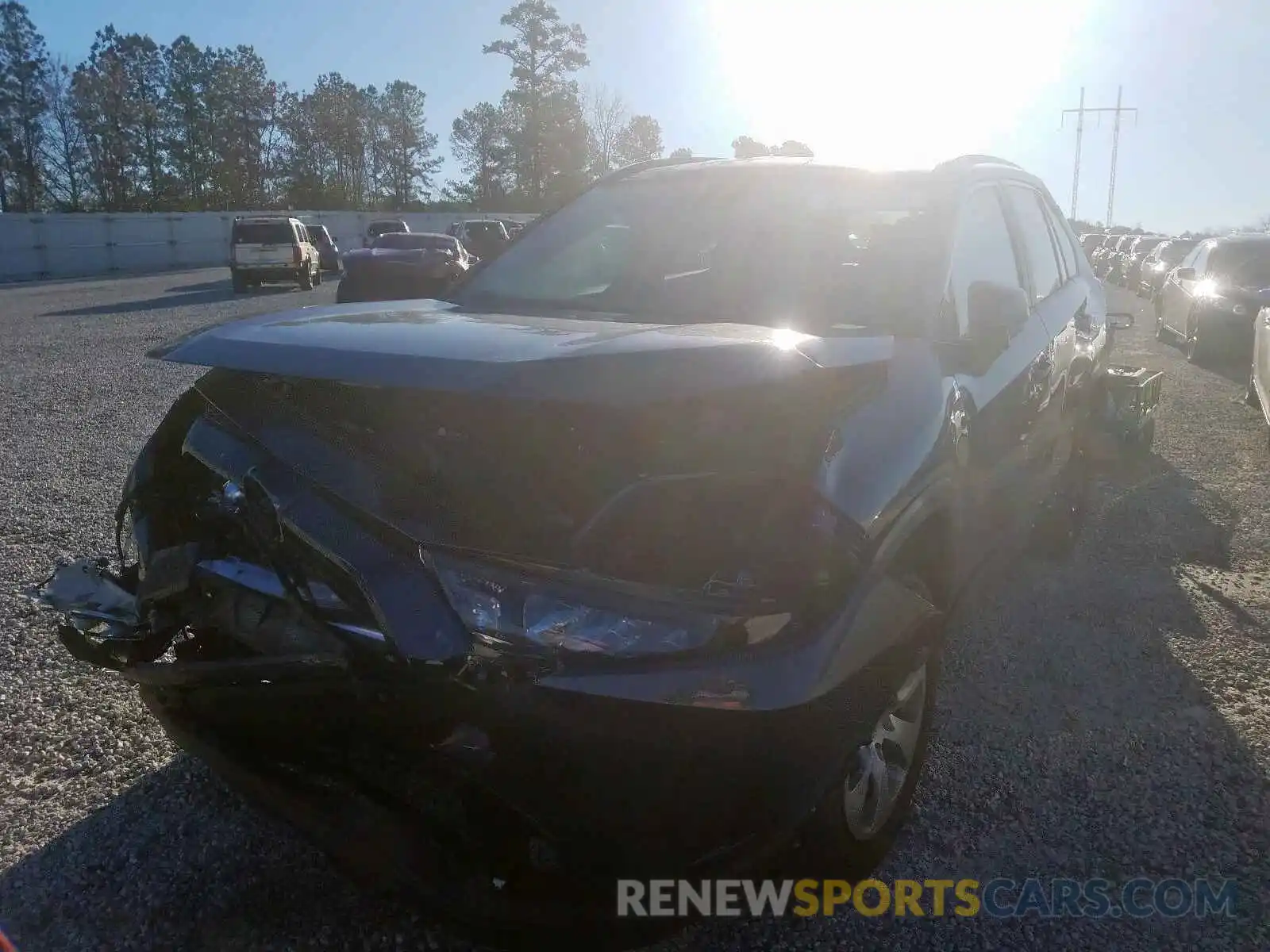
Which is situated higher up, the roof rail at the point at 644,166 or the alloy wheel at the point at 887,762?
the roof rail at the point at 644,166

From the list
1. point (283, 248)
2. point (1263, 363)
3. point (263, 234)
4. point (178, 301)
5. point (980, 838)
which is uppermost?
point (263, 234)

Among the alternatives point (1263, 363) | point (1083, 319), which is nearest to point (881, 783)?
point (1083, 319)

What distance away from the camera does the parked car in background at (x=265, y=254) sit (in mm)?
25453

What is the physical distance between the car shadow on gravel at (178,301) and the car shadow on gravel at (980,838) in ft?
60.8

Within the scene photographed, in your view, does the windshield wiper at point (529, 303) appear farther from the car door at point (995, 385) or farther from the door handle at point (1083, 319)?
the door handle at point (1083, 319)

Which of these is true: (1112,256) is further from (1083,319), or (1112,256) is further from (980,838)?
(980,838)

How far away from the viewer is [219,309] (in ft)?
66.2

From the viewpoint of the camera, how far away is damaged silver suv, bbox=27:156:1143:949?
73.5 inches

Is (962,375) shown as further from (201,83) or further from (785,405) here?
(201,83)

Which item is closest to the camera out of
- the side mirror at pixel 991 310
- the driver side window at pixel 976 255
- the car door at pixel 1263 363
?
the side mirror at pixel 991 310

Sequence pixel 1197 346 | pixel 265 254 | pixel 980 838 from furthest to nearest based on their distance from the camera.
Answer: pixel 265 254 → pixel 1197 346 → pixel 980 838

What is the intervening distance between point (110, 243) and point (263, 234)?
1456 cm

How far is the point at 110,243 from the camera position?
36656 mm

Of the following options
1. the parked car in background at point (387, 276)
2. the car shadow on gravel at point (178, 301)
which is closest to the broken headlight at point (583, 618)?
the parked car in background at point (387, 276)
